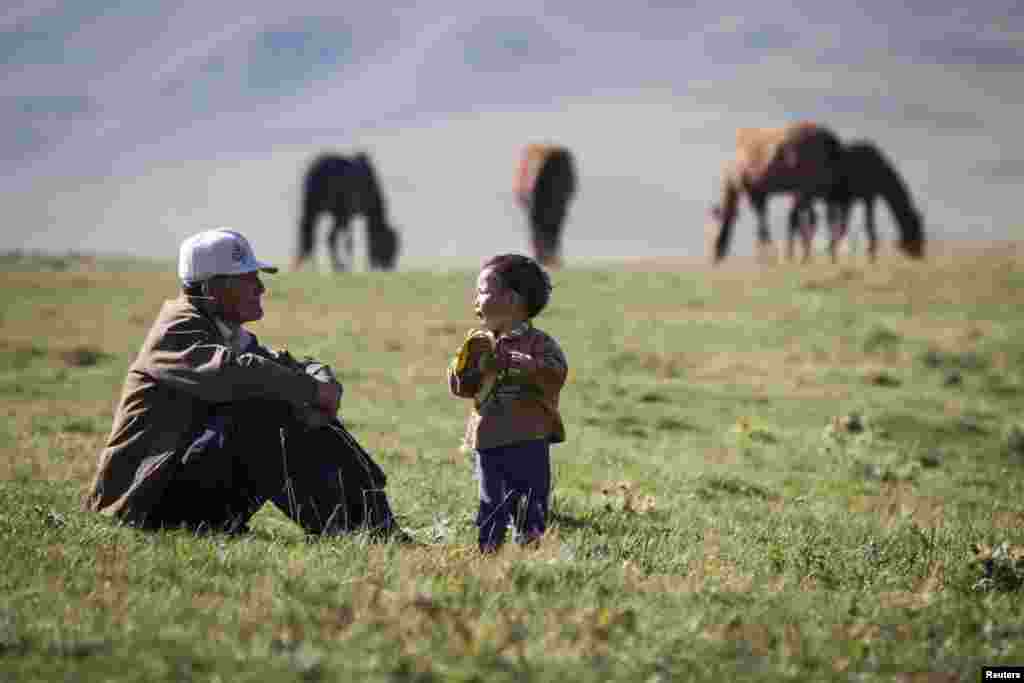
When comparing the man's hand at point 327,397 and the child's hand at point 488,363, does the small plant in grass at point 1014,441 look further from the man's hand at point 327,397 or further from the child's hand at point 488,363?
the man's hand at point 327,397

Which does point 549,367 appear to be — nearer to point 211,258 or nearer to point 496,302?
point 496,302

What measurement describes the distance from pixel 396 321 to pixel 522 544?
1787cm

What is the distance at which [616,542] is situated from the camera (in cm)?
626

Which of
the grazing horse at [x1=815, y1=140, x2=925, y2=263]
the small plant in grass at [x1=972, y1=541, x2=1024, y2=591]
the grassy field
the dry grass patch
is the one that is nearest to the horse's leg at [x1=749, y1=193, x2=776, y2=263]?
the grazing horse at [x1=815, y1=140, x2=925, y2=263]

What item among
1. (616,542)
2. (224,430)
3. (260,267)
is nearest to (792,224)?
(616,542)

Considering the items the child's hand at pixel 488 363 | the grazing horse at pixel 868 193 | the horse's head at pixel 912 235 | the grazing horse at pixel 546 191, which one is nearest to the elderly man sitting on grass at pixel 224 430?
the child's hand at pixel 488 363

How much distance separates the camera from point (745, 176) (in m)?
33.8

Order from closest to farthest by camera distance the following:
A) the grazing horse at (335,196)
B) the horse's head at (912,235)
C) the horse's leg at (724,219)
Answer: the horse's head at (912,235), the horse's leg at (724,219), the grazing horse at (335,196)

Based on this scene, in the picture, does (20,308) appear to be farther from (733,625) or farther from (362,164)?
(733,625)

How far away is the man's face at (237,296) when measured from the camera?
5930mm

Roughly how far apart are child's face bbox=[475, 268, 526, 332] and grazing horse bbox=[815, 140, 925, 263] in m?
28.5

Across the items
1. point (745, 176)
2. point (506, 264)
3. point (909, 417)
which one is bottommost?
point (909, 417)

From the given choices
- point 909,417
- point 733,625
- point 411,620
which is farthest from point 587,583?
point 909,417

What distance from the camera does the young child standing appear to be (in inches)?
231
